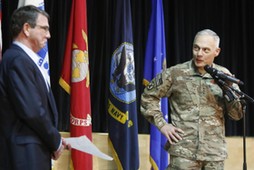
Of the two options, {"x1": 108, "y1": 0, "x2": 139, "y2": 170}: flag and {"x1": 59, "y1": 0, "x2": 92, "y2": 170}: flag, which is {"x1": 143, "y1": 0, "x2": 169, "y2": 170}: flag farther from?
{"x1": 59, "y1": 0, "x2": 92, "y2": 170}: flag

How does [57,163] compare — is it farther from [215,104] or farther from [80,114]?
[215,104]

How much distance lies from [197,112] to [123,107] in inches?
63.9

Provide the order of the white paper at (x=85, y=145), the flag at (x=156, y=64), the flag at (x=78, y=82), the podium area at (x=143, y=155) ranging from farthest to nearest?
the flag at (x=156, y=64), the podium area at (x=143, y=155), the flag at (x=78, y=82), the white paper at (x=85, y=145)

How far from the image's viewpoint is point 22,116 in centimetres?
209

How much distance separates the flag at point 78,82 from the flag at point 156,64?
0.82 meters

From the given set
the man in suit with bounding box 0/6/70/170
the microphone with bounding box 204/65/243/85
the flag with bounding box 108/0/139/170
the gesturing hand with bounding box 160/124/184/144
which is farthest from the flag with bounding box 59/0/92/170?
the man in suit with bounding box 0/6/70/170

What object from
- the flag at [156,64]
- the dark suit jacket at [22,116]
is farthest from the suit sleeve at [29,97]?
the flag at [156,64]

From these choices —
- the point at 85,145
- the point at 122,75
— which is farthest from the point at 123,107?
the point at 85,145

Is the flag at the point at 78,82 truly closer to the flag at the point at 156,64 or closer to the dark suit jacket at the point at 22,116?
the flag at the point at 156,64

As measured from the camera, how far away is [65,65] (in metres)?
4.32

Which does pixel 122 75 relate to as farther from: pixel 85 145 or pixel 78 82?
pixel 85 145

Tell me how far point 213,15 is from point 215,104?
3.18 m

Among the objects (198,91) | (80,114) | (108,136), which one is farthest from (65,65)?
(198,91)

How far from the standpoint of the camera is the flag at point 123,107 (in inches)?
177
